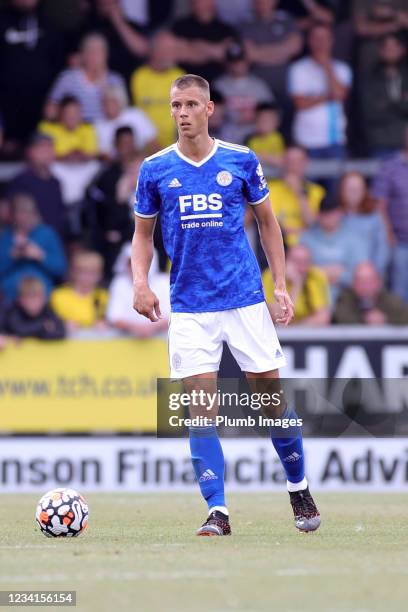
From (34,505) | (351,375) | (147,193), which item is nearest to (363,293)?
(351,375)

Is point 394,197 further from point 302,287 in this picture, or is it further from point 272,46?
point 272,46

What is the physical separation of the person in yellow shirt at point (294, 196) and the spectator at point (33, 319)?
3260 millimetres

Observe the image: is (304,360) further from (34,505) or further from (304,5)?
(304,5)

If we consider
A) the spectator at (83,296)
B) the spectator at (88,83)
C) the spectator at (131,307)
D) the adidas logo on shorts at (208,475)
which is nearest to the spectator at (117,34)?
the spectator at (88,83)

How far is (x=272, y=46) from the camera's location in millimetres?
18688

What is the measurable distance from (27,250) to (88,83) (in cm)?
260

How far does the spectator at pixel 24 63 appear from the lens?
1817 centimetres

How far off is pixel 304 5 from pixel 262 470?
7061 mm

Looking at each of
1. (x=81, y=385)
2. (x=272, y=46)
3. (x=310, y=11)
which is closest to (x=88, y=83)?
(x=272, y=46)

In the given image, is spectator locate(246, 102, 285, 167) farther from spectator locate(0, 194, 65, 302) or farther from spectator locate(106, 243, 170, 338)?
spectator locate(0, 194, 65, 302)

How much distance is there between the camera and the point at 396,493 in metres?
13.9

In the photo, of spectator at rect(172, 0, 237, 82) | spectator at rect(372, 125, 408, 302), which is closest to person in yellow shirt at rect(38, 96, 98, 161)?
spectator at rect(172, 0, 237, 82)

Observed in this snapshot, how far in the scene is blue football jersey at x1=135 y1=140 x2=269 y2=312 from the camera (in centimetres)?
888

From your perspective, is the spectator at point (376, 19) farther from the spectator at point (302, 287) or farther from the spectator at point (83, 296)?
the spectator at point (83, 296)
